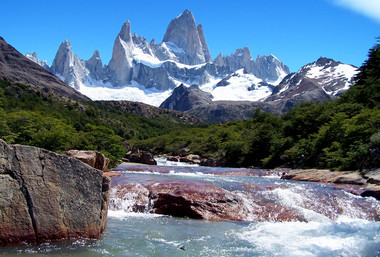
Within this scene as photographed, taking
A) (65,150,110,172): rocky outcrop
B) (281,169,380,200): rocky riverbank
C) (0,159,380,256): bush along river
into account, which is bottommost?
(0,159,380,256): bush along river

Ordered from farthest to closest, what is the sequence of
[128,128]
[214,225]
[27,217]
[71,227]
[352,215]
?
[128,128], [352,215], [214,225], [71,227], [27,217]

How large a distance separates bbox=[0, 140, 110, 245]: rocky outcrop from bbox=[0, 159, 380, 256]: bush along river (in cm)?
37

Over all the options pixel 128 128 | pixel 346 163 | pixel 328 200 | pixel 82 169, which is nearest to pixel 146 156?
pixel 346 163

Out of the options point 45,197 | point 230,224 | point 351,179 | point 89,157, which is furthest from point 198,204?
point 351,179

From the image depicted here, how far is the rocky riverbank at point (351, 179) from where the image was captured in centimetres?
1721

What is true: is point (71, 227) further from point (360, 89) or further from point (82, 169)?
point (360, 89)

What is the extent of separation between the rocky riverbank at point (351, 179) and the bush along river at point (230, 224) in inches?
33.8

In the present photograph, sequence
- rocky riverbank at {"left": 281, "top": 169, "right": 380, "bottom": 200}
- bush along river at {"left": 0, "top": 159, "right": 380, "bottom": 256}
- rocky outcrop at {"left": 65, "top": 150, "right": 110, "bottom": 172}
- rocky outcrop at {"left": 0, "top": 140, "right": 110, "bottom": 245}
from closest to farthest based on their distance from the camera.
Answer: rocky outcrop at {"left": 0, "top": 140, "right": 110, "bottom": 245}
bush along river at {"left": 0, "top": 159, "right": 380, "bottom": 256}
rocky riverbank at {"left": 281, "top": 169, "right": 380, "bottom": 200}
rocky outcrop at {"left": 65, "top": 150, "right": 110, "bottom": 172}

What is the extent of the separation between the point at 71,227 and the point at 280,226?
24.3ft

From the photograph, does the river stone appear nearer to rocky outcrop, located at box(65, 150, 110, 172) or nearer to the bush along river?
the bush along river

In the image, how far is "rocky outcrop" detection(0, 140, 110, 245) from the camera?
7812 mm

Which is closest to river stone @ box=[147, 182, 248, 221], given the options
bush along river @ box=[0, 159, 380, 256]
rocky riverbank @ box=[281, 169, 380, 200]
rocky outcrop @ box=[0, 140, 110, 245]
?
bush along river @ box=[0, 159, 380, 256]

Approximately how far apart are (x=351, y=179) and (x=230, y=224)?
1311cm

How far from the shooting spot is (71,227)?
8516mm
